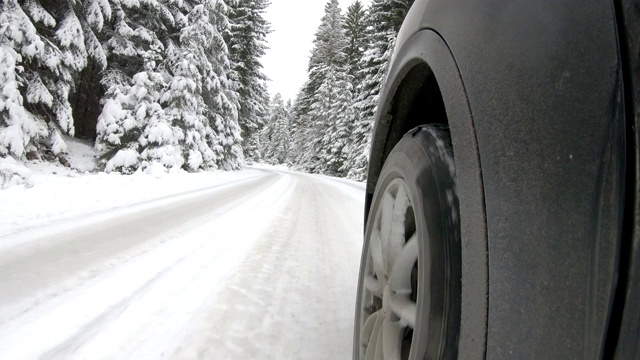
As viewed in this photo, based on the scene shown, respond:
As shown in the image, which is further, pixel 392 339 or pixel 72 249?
pixel 72 249

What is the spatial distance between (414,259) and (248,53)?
25.6m

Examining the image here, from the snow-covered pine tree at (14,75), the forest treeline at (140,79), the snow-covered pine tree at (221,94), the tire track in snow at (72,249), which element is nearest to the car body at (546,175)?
the forest treeline at (140,79)

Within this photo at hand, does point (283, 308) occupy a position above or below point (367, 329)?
below

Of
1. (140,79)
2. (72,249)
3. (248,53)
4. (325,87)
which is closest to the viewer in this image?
(72,249)

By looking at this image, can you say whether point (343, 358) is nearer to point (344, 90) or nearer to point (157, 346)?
point (157, 346)

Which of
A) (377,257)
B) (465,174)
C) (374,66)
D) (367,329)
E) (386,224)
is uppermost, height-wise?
(374,66)

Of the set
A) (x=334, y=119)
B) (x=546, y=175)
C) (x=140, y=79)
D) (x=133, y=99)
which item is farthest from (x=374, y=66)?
(x=546, y=175)

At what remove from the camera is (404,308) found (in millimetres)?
1040

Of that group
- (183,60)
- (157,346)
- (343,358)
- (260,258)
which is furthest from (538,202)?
(183,60)

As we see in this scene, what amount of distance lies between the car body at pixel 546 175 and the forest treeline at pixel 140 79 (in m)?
1.62

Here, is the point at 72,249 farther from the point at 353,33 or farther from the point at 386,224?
the point at 353,33

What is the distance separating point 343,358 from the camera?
6.16 feet

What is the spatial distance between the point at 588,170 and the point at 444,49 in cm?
51

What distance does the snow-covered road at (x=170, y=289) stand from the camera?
6.10 feet
